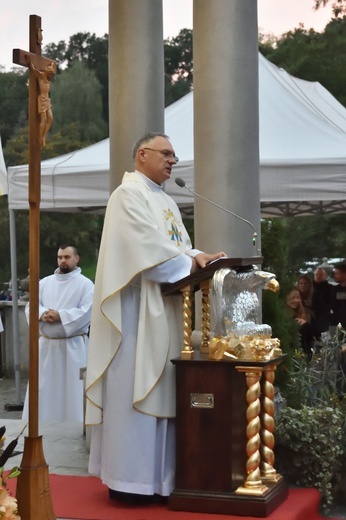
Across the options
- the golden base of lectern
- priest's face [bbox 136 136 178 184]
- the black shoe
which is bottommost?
the black shoe

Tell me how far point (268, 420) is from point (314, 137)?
5059 mm

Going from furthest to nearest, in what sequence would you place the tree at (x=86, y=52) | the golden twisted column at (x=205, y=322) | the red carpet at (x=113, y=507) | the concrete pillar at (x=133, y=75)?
the tree at (x=86, y=52) → the concrete pillar at (x=133, y=75) → the golden twisted column at (x=205, y=322) → the red carpet at (x=113, y=507)

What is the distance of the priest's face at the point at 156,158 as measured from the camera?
5480 millimetres

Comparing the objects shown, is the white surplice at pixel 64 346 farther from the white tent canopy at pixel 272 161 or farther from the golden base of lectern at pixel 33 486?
the golden base of lectern at pixel 33 486

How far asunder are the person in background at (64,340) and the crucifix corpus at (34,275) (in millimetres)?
5830

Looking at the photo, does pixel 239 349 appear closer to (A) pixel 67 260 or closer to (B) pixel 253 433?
(B) pixel 253 433

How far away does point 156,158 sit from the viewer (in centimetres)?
552

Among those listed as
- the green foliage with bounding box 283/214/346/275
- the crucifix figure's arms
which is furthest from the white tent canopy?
the green foliage with bounding box 283/214/346/275

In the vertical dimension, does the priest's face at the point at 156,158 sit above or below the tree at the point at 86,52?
below

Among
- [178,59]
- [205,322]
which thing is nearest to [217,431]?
[205,322]

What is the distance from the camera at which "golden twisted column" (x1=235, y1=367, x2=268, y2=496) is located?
518 cm

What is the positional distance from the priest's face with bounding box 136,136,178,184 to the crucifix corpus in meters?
1.11

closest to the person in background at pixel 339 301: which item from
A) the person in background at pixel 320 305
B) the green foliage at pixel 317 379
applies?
the person in background at pixel 320 305

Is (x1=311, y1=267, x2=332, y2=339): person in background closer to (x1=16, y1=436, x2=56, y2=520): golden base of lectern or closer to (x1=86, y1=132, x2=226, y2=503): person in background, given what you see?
(x1=86, y1=132, x2=226, y2=503): person in background
